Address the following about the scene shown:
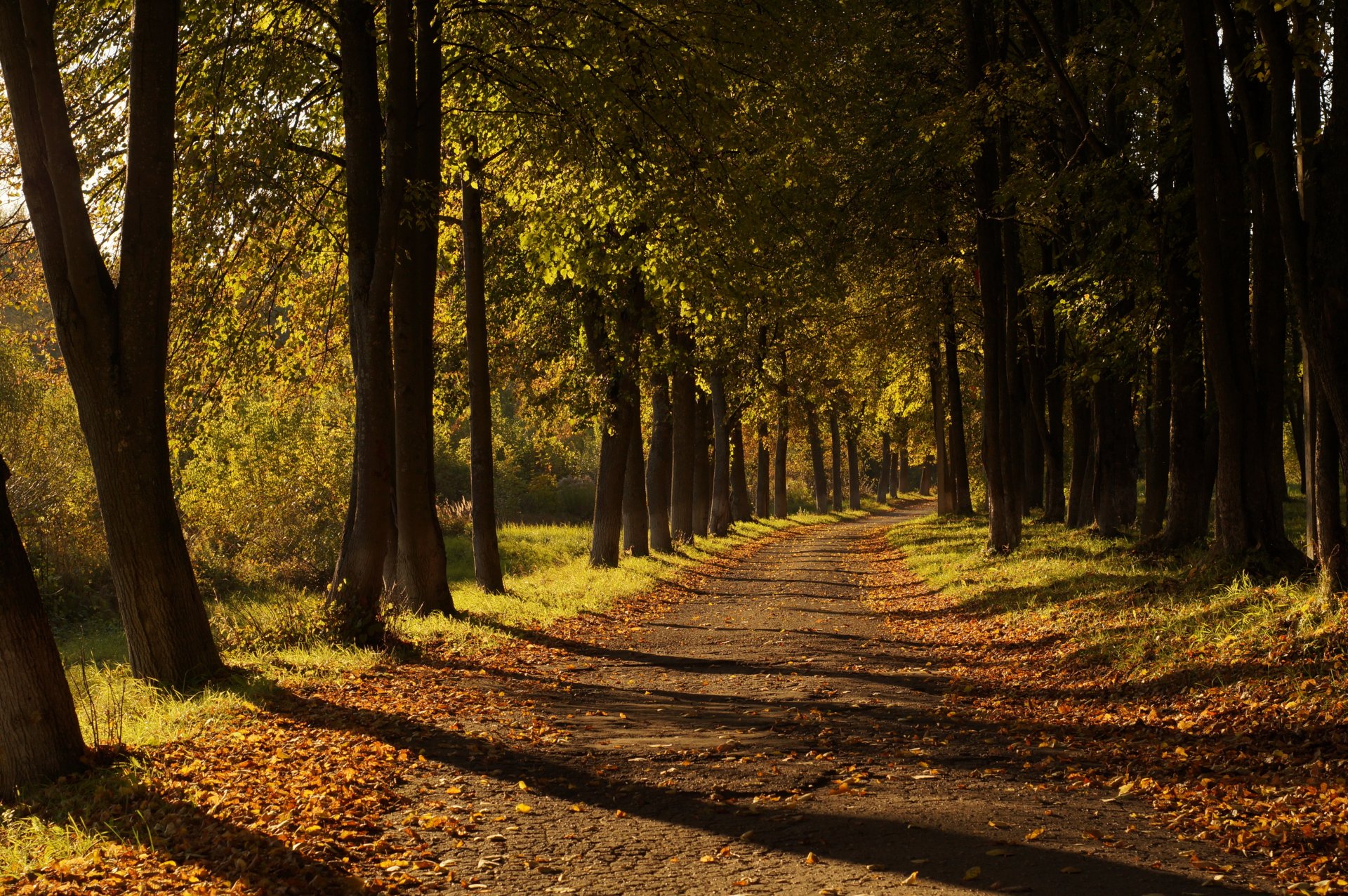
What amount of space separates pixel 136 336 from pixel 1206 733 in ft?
27.0

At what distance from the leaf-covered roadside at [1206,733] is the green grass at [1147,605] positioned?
55 mm

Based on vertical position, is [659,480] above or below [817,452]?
below

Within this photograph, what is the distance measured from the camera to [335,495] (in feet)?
99.1

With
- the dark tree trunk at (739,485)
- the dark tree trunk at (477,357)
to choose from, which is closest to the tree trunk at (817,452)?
the dark tree trunk at (739,485)

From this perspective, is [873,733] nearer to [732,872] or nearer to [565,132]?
[732,872]

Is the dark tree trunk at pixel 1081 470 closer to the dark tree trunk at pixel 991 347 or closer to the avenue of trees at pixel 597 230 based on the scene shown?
the avenue of trees at pixel 597 230

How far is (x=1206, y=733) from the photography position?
23.3 ft

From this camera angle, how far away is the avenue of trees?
835 centimetres

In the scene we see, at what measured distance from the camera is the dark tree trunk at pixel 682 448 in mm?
25359

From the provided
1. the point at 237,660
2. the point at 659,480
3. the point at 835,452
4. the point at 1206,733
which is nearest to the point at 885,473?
the point at 835,452

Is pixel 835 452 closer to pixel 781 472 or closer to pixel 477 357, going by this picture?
pixel 781 472

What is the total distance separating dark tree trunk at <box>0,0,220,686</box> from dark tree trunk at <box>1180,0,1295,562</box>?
982 cm

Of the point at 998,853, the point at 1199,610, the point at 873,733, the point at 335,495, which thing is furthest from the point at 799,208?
the point at 335,495

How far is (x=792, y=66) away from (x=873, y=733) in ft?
33.4
